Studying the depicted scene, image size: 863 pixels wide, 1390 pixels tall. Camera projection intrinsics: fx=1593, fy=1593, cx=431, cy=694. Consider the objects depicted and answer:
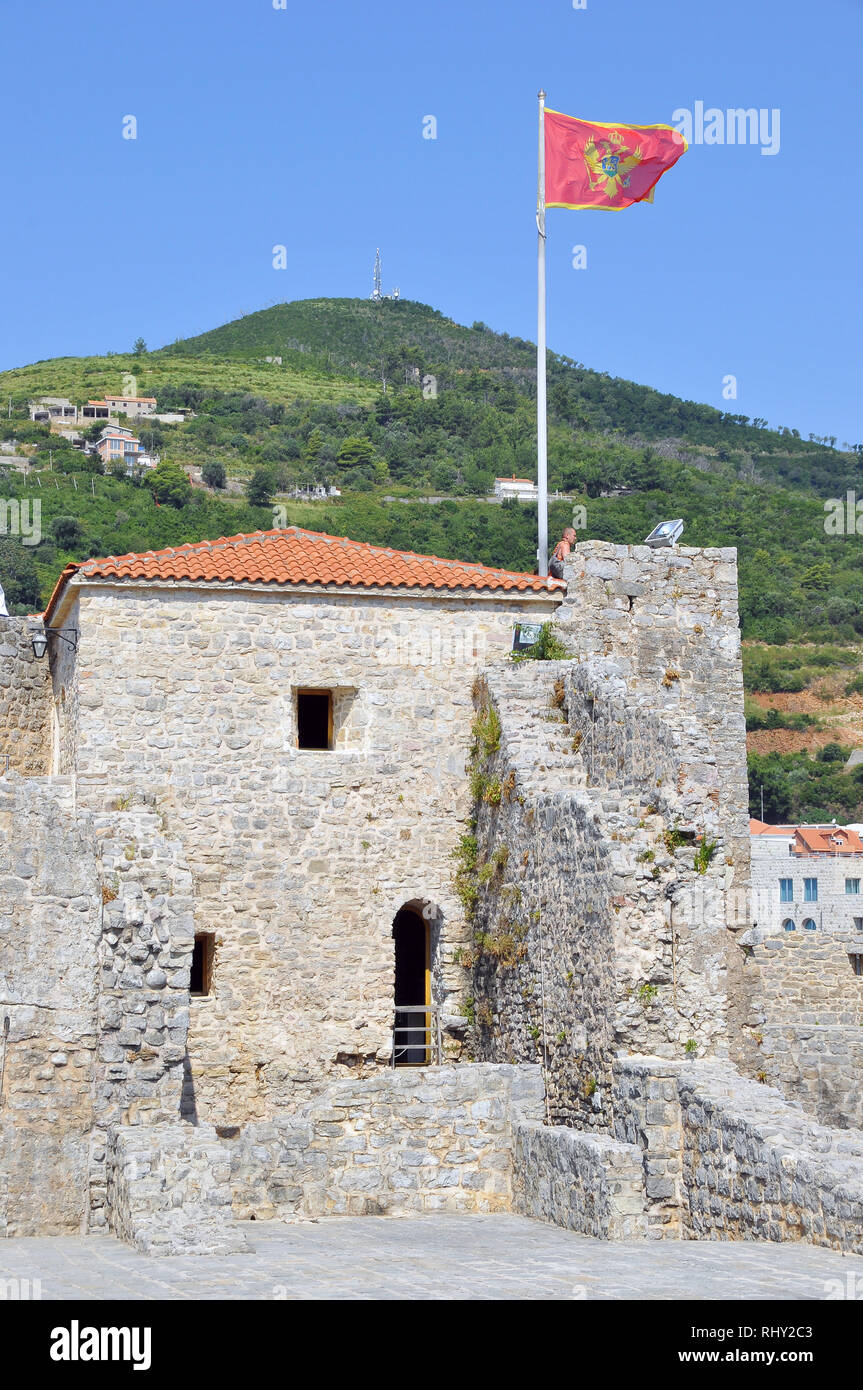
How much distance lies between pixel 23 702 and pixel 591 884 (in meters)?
9.19

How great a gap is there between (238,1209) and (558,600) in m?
9.05

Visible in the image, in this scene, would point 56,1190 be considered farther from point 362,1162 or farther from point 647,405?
point 647,405

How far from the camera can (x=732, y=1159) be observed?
39.9 ft

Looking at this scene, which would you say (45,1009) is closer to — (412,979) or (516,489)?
(412,979)

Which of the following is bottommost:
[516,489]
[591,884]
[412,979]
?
[412,979]

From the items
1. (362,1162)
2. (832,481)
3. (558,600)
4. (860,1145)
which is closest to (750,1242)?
(860,1145)

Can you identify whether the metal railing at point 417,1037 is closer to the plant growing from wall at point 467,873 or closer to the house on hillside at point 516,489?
the plant growing from wall at point 467,873

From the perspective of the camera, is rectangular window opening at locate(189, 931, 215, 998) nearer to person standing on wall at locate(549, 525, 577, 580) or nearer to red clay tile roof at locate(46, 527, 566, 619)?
→ red clay tile roof at locate(46, 527, 566, 619)

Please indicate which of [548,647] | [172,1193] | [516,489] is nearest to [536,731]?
[548,647]

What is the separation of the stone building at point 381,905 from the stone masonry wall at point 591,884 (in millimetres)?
38

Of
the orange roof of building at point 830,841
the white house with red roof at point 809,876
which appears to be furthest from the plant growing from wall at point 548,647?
the orange roof of building at point 830,841

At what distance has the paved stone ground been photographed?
868 centimetres

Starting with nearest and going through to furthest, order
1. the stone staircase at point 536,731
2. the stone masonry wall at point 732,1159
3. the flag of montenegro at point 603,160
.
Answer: the stone masonry wall at point 732,1159, the stone staircase at point 536,731, the flag of montenegro at point 603,160

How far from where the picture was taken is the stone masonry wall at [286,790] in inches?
710
